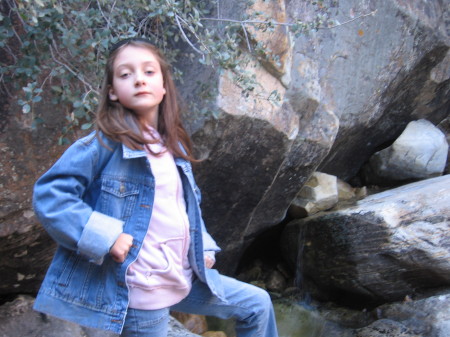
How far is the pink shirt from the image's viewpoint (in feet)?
5.75

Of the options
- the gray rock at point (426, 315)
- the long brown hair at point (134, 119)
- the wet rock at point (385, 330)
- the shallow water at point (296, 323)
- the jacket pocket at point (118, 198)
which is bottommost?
the shallow water at point (296, 323)

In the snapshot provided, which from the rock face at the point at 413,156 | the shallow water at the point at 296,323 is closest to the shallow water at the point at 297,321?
the shallow water at the point at 296,323

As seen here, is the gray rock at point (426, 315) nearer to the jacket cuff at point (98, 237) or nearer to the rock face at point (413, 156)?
the rock face at point (413, 156)

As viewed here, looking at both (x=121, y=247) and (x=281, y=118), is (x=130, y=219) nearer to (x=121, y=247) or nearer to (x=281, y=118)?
(x=121, y=247)

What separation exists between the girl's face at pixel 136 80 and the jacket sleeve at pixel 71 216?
312 millimetres

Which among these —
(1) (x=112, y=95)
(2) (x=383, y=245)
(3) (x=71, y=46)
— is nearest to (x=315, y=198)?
(2) (x=383, y=245)

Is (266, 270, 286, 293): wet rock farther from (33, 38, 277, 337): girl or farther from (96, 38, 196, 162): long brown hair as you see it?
(96, 38, 196, 162): long brown hair

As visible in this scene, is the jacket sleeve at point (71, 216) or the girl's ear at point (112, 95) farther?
the girl's ear at point (112, 95)

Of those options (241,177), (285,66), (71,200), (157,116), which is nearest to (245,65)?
(285,66)

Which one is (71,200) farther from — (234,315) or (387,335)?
(387,335)

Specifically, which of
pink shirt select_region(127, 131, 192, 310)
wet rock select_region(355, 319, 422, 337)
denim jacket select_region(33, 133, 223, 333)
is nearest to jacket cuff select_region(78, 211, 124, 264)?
denim jacket select_region(33, 133, 223, 333)

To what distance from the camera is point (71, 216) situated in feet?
5.25

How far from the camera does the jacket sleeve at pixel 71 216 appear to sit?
1.60 meters

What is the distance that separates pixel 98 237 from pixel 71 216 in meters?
0.10
